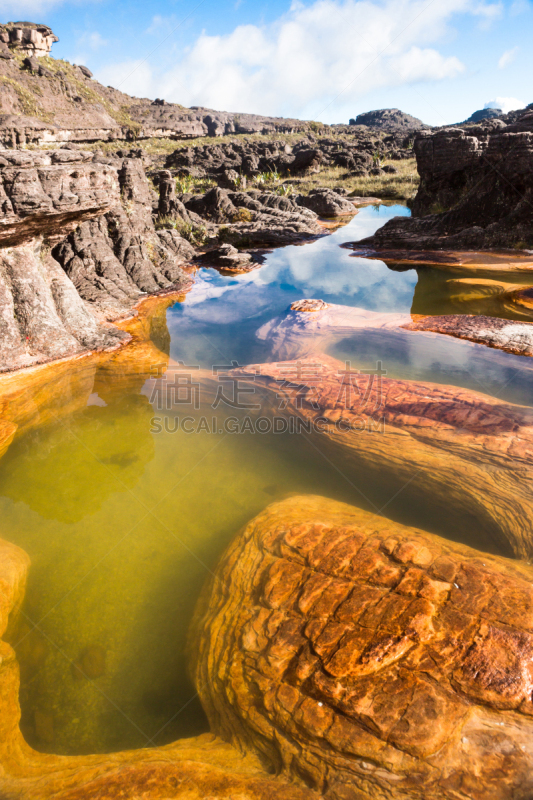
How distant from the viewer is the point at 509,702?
1954mm

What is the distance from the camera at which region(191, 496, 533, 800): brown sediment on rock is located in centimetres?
185

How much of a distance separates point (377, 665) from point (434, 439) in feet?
8.85

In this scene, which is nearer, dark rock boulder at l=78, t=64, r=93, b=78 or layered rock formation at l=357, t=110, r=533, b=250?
layered rock formation at l=357, t=110, r=533, b=250

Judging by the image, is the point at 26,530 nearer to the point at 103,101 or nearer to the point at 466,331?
the point at 466,331

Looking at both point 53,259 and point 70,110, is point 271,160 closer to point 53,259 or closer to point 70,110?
point 70,110

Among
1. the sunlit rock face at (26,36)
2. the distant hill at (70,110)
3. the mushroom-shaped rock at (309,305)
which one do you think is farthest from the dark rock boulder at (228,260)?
the sunlit rock face at (26,36)

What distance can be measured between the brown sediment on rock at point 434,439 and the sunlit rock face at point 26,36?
6574cm

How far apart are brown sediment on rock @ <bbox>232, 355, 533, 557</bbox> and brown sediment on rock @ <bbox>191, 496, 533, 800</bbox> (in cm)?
80

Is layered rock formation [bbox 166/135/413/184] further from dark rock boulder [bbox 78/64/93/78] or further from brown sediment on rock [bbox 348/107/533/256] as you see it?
dark rock boulder [bbox 78/64/93/78]

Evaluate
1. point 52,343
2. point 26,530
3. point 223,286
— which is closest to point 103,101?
point 223,286

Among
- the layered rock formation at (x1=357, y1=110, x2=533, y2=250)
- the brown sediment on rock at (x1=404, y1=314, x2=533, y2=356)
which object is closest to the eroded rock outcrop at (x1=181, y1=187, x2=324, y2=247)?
the layered rock formation at (x1=357, y1=110, x2=533, y2=250)

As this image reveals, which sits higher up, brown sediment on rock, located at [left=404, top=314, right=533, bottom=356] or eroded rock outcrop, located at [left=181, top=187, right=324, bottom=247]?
eroded rock outcrop, located at [left=181, top=187, right=324, bottom=247]

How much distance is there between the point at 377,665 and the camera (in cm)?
214

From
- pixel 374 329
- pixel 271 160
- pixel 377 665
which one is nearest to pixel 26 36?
pixel 271 160
